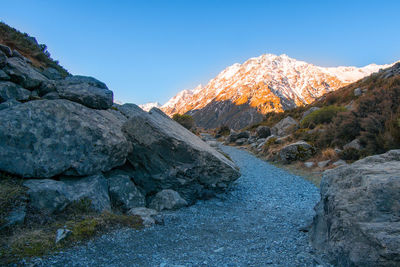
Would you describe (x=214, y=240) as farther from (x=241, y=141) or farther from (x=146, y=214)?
(x=241, y=141)

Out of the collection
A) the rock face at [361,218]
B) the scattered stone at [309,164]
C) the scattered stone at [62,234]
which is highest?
the scattered stone at [309,164]

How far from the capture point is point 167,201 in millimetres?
8141

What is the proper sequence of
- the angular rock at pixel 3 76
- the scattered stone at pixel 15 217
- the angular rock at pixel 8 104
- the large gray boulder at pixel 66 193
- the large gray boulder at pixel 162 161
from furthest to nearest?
1. the large gray boulder at pixel 162 161
2. the angular rock at pixel 3 76
3. the angular rock at pixel 8 104
4. the large gray boulder at pixel 66 193
5. the scattered stone at pixel 15 217

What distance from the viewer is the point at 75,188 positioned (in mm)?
6652

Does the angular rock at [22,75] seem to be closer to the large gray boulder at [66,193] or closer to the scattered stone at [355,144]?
the large gray boulder at [66,193]

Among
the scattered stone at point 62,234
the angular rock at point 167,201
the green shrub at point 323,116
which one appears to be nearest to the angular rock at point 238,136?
the green shrub at point 323,116

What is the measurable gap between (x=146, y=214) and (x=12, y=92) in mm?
6925

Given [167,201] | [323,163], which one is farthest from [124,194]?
[323,163]

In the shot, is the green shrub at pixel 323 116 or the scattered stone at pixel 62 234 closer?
the scattered stone at pixel 62 234

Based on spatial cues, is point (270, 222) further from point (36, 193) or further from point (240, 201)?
point (36, 193)

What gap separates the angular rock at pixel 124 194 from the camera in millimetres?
7504

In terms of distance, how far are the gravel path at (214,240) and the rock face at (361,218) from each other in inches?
23.9

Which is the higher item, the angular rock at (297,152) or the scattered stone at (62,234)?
the angular rock at (297,152)

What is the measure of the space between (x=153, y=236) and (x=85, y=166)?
3.30 m
